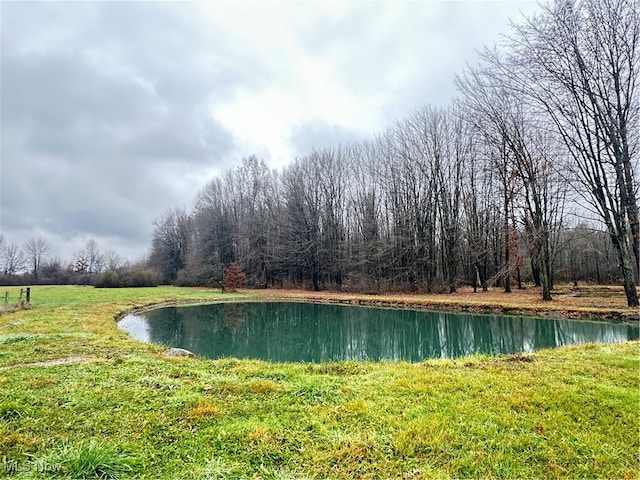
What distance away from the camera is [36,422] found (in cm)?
287

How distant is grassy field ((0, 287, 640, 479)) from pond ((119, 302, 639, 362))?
3.13 m

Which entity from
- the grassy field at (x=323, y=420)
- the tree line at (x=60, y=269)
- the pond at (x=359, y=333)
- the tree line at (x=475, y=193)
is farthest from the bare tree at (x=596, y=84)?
the tree line at (x=60, y=269)

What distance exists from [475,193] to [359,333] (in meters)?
18.0

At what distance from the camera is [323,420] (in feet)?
9.77

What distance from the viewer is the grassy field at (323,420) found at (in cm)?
229

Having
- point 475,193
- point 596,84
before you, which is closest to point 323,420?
point 596,84

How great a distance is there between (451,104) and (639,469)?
23.9m

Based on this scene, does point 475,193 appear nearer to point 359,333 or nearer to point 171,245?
point 359,333

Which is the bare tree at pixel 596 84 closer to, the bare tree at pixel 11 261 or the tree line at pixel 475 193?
the tree line at pixel 475 193

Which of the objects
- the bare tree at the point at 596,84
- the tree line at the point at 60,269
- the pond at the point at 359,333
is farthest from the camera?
the tree line at the point at 60,269

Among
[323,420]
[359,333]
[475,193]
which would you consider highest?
[475,193]

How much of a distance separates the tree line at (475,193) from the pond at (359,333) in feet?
15.7

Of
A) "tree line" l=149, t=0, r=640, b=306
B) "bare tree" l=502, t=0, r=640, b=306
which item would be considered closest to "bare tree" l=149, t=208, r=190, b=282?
"tree line" l=149, t=0, r=640, b=306

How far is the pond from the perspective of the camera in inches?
320
